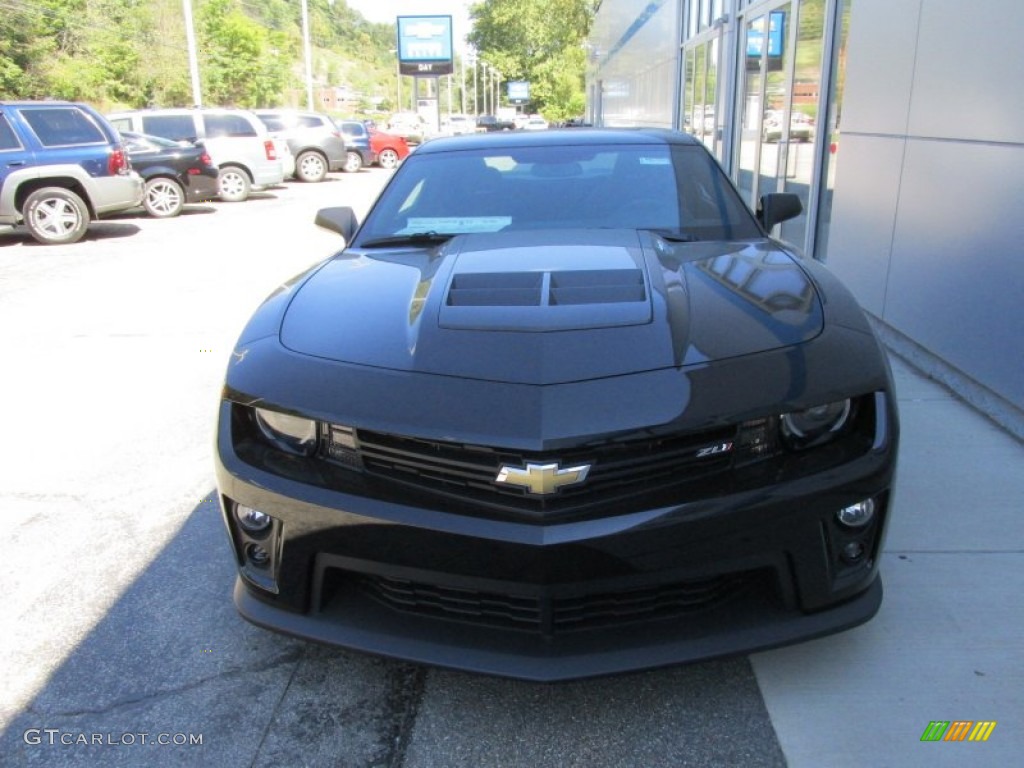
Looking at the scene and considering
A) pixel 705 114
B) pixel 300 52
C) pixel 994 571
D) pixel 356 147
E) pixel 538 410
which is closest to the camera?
pixel 538 410

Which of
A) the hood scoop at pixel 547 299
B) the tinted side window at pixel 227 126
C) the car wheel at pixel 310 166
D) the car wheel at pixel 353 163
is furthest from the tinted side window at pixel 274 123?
the hood scoop at pixel 547 299

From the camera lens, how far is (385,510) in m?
2.22

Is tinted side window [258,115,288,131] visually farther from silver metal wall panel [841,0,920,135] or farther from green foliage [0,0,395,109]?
green foliage [0,0,395,109]

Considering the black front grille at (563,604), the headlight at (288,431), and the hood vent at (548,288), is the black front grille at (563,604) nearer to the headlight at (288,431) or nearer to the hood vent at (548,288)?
the headlight at (288,431)

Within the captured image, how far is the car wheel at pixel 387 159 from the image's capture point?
28566mm

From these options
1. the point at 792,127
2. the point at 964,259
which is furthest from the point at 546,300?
the point at 792,127

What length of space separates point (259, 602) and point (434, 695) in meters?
0.56

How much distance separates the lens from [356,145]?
2642 cm

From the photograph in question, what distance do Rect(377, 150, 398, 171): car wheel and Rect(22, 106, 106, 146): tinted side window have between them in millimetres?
16283

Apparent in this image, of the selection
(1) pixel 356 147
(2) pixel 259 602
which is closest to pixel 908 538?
(2) pixel 259 602

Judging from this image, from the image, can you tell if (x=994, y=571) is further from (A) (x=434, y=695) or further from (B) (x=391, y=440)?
(B) (x=391, y=440)

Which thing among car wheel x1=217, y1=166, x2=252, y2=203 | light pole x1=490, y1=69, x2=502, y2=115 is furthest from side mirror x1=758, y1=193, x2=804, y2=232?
light pole x1=490, y1=69, x2=502, y2=115

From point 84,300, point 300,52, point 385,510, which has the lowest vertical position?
point 84,300

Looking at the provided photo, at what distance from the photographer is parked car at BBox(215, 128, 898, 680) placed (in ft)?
7.09
